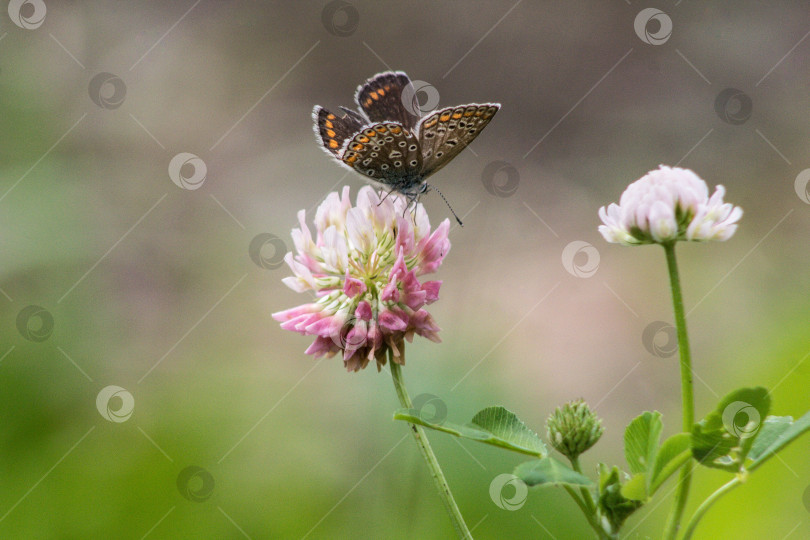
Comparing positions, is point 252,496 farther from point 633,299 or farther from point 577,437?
point 633,299

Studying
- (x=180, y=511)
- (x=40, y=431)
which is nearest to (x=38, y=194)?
(x=40, y=431)
